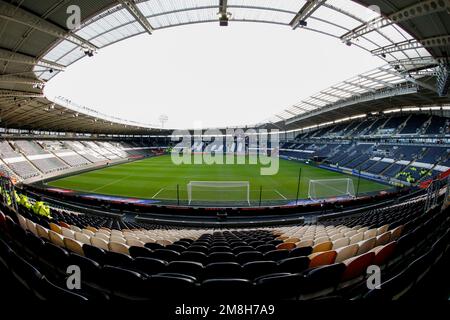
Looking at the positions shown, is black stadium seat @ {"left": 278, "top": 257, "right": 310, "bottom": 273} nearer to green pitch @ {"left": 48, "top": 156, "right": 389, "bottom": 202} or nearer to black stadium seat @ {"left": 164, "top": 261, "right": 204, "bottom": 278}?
black stadium seat @ {"left": 164, "top": 261, "right": 204, "bottom": 278}

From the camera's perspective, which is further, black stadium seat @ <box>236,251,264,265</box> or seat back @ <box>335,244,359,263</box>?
black stadium seat @ <box>236,251,264,265</box>

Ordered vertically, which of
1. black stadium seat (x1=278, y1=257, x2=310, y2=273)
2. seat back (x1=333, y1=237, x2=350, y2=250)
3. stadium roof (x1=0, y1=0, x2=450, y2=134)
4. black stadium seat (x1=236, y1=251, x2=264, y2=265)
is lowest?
seat back (x1=333, y1=237, x2=350, y2=250)

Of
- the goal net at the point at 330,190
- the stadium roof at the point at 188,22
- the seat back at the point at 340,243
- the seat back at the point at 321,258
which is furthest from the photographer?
the goal net at the point at 330,190

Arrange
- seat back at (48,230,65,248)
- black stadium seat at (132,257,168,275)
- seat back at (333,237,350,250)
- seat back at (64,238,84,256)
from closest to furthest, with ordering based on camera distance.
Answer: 1. black stadium seat at (132,257,168,275)
2. seat back at (64,238,84,256)
3. seat back at (48,230,65,248)
4. seat back at (333,237,350,250)

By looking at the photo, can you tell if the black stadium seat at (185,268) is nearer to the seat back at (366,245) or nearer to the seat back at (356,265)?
the seat back at (356,265)

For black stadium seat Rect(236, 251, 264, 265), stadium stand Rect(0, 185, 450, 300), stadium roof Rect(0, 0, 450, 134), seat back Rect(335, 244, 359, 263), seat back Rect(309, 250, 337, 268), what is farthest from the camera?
stadium roof Rect(0, 0, 450, 134)

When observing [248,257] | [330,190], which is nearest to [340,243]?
[248,257]

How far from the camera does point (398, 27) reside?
420 inches

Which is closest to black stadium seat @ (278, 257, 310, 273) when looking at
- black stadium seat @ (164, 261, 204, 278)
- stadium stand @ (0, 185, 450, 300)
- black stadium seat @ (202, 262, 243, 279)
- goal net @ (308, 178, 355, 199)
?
stadium stand @ (0, 185, 450, 300)

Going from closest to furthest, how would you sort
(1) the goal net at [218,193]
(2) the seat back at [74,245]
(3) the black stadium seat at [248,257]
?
(2) the seat back at [74,245] < (3) the black stadium seat at [248,257] < (1) the goal net at [218,193]

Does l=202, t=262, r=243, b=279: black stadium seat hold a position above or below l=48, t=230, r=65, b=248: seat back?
above

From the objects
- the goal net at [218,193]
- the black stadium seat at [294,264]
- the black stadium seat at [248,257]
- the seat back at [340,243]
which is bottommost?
the goal net at [218,193]

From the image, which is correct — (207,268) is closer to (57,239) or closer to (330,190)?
(57,239)

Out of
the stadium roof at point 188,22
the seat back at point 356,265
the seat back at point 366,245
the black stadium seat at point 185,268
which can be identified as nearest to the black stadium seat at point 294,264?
the seat back at point 356,265
